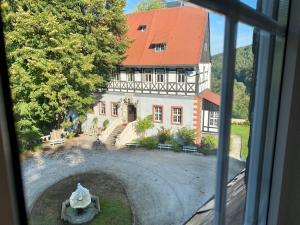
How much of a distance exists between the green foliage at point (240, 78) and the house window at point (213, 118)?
6 centimetres

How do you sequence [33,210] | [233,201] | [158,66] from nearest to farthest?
[33,210] → [158,66] → [233,201]

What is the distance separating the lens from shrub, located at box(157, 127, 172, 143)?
32.4 inches

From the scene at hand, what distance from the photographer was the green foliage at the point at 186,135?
0.86m

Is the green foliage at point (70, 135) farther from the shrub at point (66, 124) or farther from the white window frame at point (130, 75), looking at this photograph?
the white window frame at point (130, 75)

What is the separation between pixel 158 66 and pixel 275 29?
0.46m

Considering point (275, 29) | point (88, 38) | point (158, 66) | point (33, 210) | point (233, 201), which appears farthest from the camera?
point (233, 201)

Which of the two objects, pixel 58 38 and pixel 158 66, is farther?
pixel 158 66

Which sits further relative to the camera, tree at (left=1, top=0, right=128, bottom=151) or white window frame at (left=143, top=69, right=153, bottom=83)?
white window frame at (left=143, top=69, right=153, bottom=83)

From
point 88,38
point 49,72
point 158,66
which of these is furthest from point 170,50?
point 49,72

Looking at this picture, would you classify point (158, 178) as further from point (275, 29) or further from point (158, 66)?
point (275, 29)

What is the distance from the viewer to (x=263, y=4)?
949mm

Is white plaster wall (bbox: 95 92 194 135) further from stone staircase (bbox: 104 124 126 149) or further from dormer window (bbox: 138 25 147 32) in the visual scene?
dormer window (bbox: 138 25 147 32)

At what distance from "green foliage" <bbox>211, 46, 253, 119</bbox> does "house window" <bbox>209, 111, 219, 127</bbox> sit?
57mm

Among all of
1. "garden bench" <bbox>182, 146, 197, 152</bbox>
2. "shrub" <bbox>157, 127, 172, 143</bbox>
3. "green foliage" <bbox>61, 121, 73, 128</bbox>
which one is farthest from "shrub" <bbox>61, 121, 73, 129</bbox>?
"garden bench" <bbox>182, 146, 197, 152</bbox>
